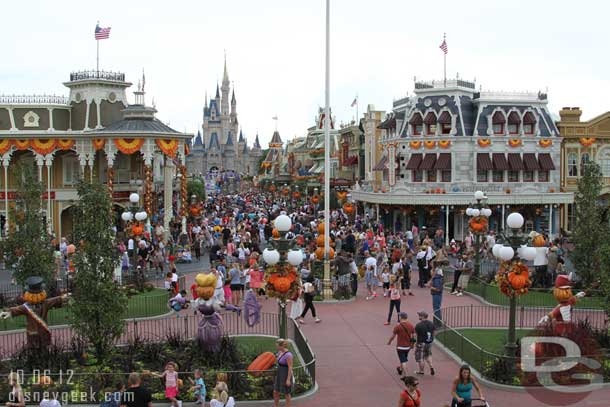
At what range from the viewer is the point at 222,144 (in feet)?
629

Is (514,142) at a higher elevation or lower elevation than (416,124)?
lower

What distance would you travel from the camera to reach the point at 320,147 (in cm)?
7269

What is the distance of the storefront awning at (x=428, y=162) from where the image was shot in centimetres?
4012

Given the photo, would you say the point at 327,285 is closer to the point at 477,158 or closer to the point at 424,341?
the point at 424,341

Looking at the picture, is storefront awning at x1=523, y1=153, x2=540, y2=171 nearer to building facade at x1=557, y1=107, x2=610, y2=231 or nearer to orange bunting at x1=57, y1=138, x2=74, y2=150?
building facade at x1=557, y1=107, x2=610, y2=231

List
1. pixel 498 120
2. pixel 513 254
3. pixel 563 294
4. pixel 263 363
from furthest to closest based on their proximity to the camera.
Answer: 1. pixel 498 120
2. pixel 563 294
3. pixel 513 254
4. pixel 263 363

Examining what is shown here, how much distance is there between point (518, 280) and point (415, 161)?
27.5m

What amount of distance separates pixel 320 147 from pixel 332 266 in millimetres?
49906

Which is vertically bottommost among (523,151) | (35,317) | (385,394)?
(385,394)

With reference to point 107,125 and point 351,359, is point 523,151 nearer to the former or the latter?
point 107,125

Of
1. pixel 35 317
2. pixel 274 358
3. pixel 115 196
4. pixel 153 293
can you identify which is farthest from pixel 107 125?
pixel 274 358

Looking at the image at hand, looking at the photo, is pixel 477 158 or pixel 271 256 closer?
pixel 271 256

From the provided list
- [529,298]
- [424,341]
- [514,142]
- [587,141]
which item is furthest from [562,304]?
[587,141]


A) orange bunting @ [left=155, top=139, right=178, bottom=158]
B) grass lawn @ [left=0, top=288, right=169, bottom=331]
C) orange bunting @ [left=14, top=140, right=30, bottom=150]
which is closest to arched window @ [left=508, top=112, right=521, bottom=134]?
orange bunting @ [left=155, top=139, right=178, bottom=158]
